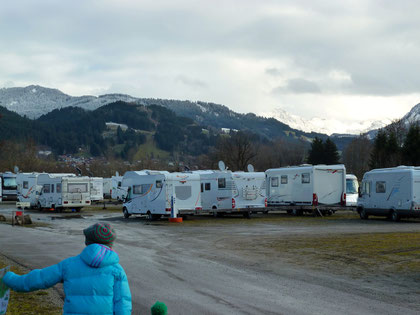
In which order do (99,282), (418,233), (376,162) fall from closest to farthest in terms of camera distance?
1. (99,282)
2. (418,233)
3. (376,162)

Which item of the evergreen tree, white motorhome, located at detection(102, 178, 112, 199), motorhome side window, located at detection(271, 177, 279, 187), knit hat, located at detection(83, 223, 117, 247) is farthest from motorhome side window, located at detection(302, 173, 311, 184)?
white motorhome, located at detection(102, 178, 112, 199)

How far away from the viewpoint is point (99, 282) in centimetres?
482

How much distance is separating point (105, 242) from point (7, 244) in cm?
1647

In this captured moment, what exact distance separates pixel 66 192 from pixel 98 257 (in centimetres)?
3914

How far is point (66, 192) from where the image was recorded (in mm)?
42656

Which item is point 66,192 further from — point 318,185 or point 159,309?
point 159,309

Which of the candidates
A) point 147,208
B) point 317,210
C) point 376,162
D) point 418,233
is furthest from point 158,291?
point 376,162

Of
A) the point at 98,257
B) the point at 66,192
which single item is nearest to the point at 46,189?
the point at 66,192

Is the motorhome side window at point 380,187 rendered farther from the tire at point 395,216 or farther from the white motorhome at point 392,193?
the tire at point 395,216

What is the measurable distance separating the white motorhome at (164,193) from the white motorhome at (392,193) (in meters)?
9.54

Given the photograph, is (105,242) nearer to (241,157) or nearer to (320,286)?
(320,286)

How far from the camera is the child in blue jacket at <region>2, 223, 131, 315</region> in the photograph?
480 cm

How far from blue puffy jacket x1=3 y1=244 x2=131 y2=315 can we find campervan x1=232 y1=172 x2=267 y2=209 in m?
29.3

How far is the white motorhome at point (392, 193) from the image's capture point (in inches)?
1118
